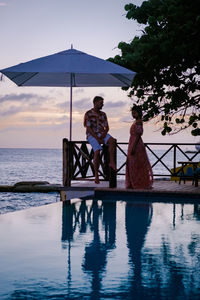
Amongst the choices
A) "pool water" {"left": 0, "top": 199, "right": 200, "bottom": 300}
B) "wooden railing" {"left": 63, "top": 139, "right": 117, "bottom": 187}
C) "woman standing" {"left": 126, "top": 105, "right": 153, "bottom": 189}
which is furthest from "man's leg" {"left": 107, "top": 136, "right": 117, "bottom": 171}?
"pool water" {"left": 0, "top": 199, "right": 200, "bottom": 300}

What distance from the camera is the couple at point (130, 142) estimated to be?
1166cm

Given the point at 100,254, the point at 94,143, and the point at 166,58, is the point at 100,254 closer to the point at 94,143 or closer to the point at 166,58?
the point at 94,143

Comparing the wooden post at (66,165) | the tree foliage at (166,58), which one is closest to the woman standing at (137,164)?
the wooden post at (66,165)

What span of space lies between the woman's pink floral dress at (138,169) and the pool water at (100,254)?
2.35 metres

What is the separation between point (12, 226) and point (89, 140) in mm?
4260

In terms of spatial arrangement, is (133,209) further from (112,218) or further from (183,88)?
(183,88)

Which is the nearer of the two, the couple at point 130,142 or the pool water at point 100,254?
the pool water at point 100,254

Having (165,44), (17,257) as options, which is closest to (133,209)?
(17,257)

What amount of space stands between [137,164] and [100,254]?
6.26m

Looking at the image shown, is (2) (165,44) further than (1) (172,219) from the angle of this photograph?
Yes

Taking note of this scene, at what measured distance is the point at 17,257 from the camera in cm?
574

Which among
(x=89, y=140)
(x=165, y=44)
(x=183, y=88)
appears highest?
(x=165, y=44)

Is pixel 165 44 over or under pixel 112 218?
over

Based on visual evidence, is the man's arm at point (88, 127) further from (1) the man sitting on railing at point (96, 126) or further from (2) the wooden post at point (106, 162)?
(2) the wooden post at point (106, 162)
